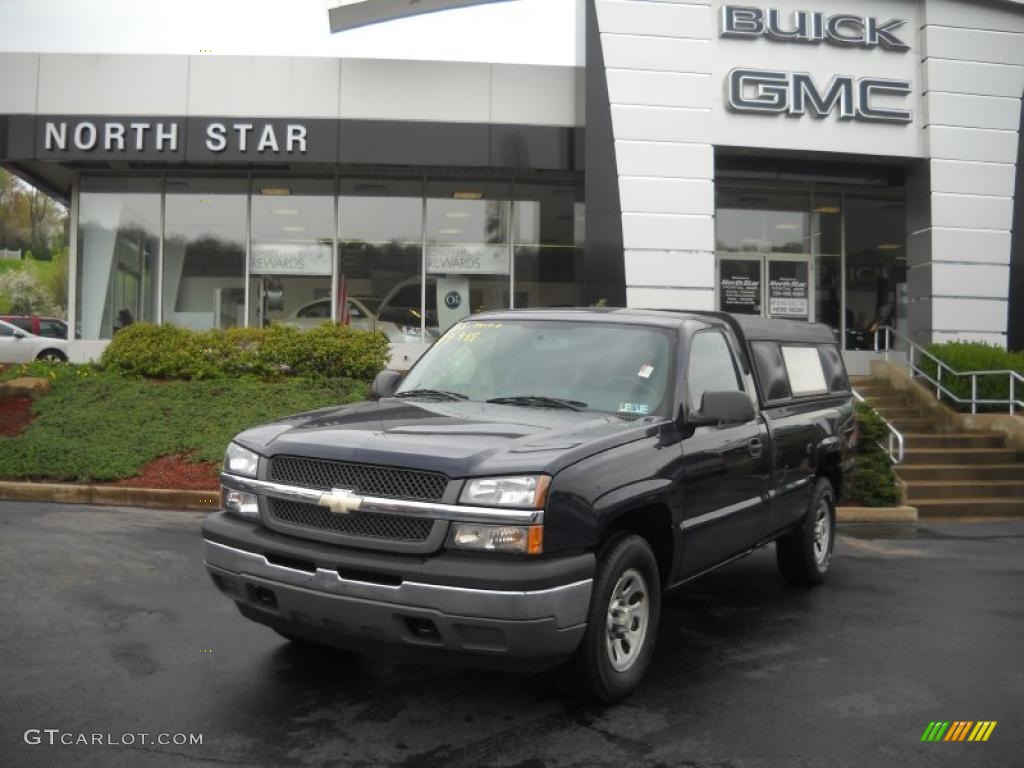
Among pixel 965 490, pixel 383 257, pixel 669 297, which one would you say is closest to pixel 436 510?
pixel 965 490

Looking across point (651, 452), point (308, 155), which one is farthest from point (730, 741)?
point (308, 155)

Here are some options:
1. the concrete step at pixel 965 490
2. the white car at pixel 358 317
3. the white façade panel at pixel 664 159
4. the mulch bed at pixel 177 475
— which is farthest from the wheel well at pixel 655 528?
the white car at pixel 358 317

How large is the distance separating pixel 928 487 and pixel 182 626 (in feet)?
32.1

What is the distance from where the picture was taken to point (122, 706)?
4.14m

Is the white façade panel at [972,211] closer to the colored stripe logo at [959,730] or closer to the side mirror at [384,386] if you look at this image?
the side mirror at [384,386]

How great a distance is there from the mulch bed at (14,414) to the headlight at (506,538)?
1043 cm

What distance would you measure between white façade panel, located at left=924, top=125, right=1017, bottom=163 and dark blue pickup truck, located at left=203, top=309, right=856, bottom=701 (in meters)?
13.6

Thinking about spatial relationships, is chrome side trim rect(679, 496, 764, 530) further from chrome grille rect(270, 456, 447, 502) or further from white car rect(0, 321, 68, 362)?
white car rect(0, 321, 68, 362)

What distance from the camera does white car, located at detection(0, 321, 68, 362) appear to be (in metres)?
A: 24.6

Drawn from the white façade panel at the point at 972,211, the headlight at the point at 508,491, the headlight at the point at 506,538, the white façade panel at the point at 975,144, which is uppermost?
the white façade panel at the point at 975,144

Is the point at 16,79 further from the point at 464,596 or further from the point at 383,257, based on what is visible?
the point at 464,596

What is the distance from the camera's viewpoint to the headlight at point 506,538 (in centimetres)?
379

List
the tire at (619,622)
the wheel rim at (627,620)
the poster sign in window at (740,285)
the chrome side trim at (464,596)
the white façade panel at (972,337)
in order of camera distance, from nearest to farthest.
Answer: the chrome side trim at (464,596) < the tire at (619,622) < the wheel rim at (627,620) < the white façade panel at (972,337) < the poster sign in window at (740,285)

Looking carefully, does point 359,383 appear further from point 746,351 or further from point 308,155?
point 746,351
